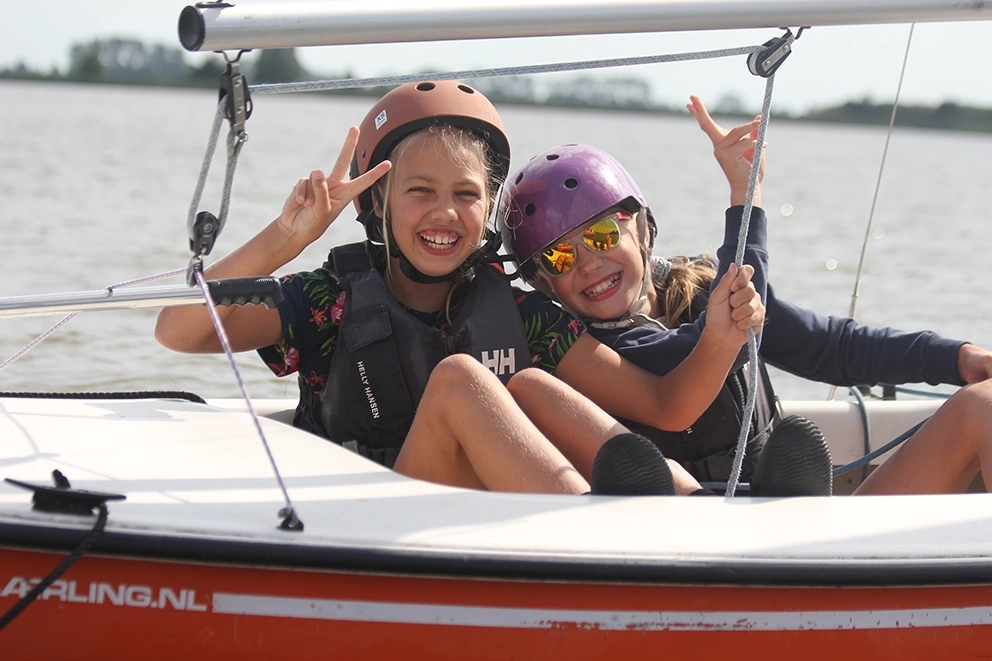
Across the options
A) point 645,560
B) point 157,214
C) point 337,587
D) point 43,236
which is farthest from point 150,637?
point 157,214

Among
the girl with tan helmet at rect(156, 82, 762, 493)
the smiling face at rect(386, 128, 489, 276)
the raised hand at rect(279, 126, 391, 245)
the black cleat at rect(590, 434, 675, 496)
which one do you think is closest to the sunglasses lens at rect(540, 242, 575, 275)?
the girl with tan helmet at rect(156, 82, 762, 493)

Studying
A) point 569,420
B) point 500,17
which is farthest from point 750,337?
point 500,17

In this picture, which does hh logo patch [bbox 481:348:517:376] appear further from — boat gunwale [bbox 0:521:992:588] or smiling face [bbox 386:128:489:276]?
boat gunwale [bbox 0:521:992:588]

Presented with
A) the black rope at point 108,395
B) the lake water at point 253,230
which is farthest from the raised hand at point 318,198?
the lake water at point 253,230

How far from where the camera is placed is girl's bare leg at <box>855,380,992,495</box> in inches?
112

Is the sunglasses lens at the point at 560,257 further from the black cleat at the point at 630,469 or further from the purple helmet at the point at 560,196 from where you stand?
the black cleat at the point at 630,469

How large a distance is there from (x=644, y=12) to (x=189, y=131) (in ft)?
83.2

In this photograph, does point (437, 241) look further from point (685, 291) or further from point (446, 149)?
point (685, 291)

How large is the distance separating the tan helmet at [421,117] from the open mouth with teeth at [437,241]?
10.5 inches

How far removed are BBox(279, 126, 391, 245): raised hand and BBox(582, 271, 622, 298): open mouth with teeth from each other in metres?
0.76

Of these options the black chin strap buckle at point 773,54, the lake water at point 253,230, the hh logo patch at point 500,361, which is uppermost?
the black chin strap buckle at point 773,54

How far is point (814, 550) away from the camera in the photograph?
2244 mm

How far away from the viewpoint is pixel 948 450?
9.43ft

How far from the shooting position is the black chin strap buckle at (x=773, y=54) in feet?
8.84
